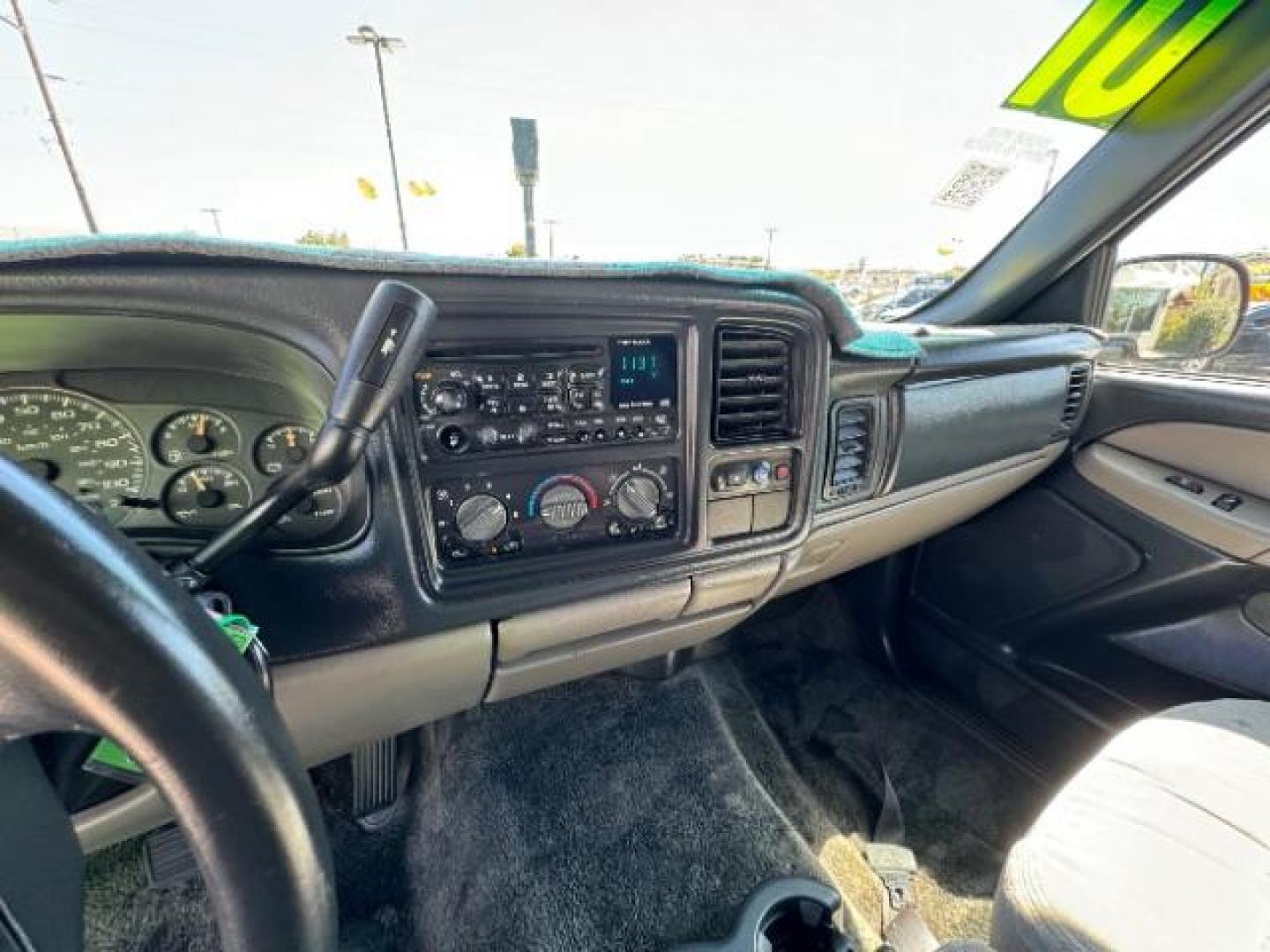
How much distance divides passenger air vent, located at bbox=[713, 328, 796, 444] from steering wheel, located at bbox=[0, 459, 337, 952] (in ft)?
2.72

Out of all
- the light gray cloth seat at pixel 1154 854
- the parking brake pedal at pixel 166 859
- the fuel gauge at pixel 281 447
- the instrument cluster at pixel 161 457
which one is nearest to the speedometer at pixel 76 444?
the instrument cluster at pixel 161 457

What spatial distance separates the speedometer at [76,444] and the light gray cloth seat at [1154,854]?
1.25m

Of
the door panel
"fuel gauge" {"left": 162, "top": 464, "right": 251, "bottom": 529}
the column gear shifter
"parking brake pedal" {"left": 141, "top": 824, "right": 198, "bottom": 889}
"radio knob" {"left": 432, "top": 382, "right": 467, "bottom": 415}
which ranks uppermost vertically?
the column gear shifter

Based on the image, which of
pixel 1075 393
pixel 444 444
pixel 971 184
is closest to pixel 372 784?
pixel 444 444

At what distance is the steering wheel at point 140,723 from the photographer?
0.30 metres

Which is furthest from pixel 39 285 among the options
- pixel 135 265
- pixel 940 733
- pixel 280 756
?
pixel 940 733

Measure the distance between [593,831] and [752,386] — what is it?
1013 mm

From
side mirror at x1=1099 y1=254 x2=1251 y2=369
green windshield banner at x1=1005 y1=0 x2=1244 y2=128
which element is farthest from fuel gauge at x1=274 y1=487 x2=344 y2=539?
side mirror at x1=1099 y1=254 x2=1251 y2=369

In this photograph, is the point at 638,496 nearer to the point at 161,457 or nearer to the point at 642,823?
the point at 161,457

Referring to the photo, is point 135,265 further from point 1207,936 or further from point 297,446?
point 1207,936

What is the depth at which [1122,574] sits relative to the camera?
5.62 ft

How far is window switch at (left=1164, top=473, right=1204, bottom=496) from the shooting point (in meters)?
1.63

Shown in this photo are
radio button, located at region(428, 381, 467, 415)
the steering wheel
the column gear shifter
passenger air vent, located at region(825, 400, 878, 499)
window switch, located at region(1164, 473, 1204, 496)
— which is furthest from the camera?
window switch, located at region(1164, 473, 1204, 496)

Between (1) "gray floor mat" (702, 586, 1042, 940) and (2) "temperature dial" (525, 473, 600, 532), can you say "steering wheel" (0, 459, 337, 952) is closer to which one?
(2) "temperature dial" (525, 473, 600, 532)
